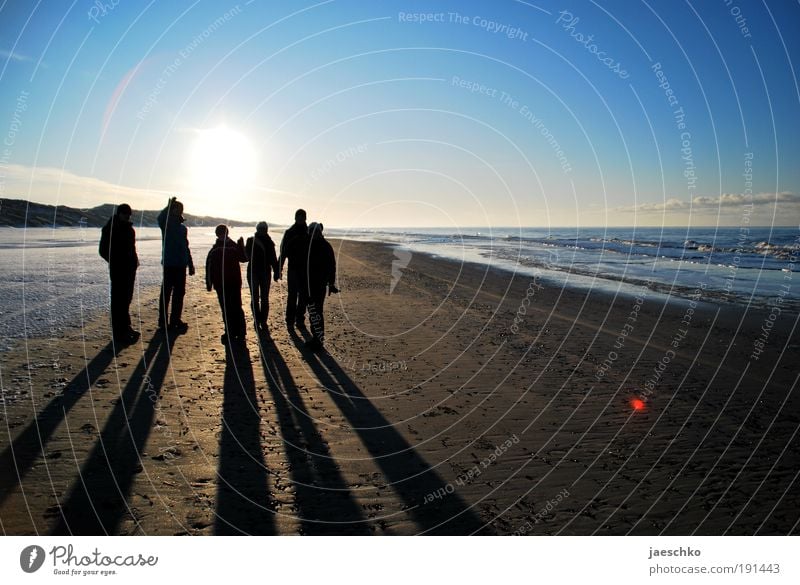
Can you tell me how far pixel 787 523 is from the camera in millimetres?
4660

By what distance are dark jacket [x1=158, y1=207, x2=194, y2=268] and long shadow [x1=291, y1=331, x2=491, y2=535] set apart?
5356mm

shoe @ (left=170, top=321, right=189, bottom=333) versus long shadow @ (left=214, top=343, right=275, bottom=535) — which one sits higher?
shoe @ (left=170, top=321, right=189, bottom=333)

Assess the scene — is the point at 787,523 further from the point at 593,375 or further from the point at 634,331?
the point at 634,331

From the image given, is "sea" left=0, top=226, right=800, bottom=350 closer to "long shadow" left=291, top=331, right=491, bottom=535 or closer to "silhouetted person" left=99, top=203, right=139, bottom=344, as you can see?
"silhouetted person" left=99, top=203, right=139, bottom=344

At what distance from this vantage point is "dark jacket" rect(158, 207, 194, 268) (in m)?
11.1

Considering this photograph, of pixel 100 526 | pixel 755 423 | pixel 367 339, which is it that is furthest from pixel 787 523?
pixel 367 339

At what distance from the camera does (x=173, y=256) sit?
1123 centimetres

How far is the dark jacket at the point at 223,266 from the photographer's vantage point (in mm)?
10688

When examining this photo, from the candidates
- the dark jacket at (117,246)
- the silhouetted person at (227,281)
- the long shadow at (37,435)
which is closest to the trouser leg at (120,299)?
the dark jacket at (117,246)

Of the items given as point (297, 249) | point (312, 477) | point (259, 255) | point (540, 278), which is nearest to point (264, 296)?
point (259, 255)

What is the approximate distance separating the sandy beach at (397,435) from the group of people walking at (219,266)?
0.58 m

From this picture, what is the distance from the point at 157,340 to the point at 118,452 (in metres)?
5.54

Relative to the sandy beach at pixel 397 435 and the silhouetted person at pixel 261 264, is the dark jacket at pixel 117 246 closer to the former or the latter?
the sandy beach at pixel 397 435

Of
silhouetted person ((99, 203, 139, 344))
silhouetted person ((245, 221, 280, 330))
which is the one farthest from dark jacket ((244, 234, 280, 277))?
silhouetted person ((99, 203, 139, 344))
